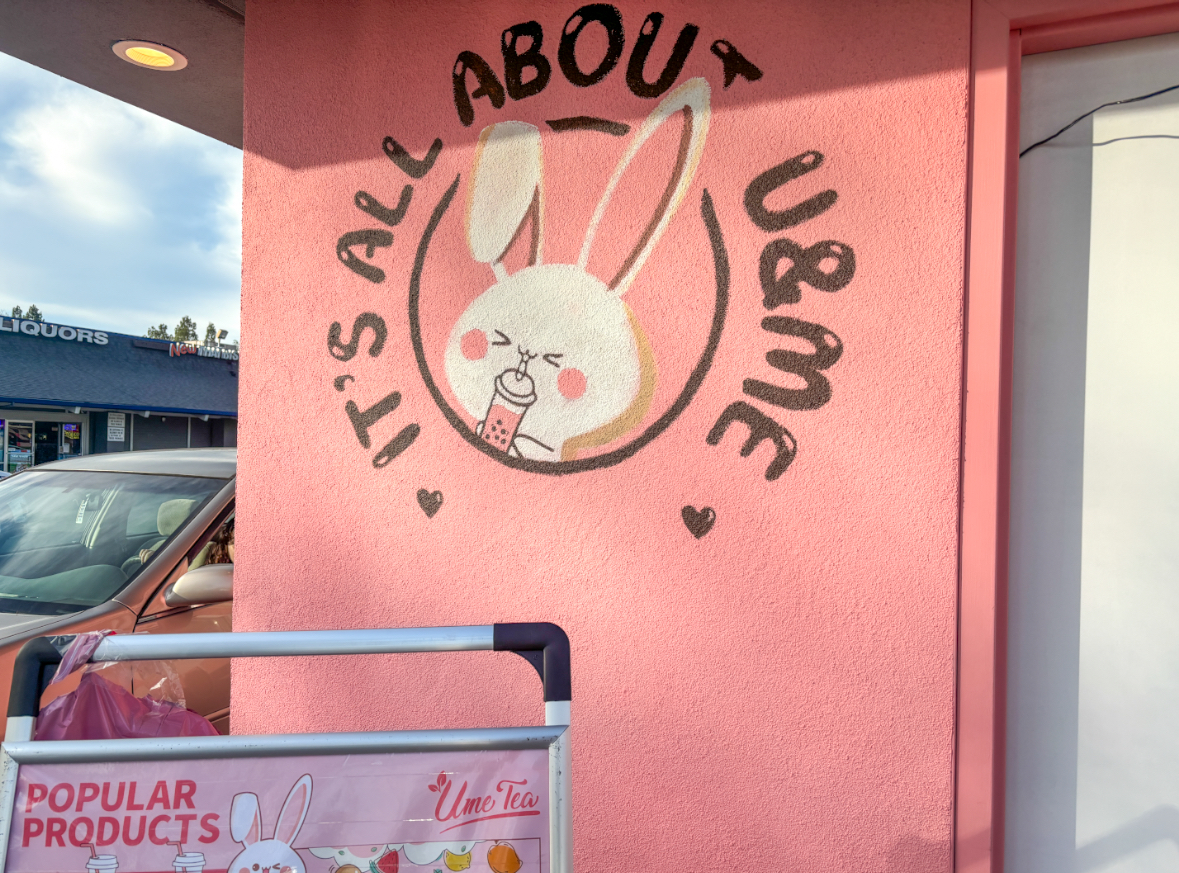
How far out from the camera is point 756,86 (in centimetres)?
215

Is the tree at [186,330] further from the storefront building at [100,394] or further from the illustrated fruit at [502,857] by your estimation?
the illustrated fruit at [502,857]

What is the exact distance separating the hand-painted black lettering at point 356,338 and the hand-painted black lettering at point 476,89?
695mm

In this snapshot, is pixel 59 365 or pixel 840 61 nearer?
pixel 840 61

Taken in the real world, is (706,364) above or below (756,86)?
below

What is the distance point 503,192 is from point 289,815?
1.80 metres

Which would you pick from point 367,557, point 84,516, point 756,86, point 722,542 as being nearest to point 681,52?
point 756,86

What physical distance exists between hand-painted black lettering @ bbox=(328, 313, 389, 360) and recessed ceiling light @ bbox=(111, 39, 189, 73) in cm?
150

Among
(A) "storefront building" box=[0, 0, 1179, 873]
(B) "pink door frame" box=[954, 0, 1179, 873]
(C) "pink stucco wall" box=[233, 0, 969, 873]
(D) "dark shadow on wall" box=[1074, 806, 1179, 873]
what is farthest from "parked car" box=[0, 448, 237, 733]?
(D) "dark shadow on wall" box=[1074, 806, 1179, 873]

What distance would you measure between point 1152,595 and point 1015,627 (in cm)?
32

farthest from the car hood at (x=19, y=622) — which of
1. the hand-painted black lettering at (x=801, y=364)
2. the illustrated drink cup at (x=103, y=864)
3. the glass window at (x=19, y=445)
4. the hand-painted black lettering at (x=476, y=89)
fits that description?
the glass window at (x=19, y=445)

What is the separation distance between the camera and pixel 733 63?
2.17 metres

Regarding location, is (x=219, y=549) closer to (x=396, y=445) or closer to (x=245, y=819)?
(x=396, y=445)

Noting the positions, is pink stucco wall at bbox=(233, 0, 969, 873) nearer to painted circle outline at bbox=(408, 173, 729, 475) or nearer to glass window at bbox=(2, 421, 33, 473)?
painted circle outline at bbox=(408, 173, 729, 475)

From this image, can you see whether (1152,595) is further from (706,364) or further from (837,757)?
(706,364)
